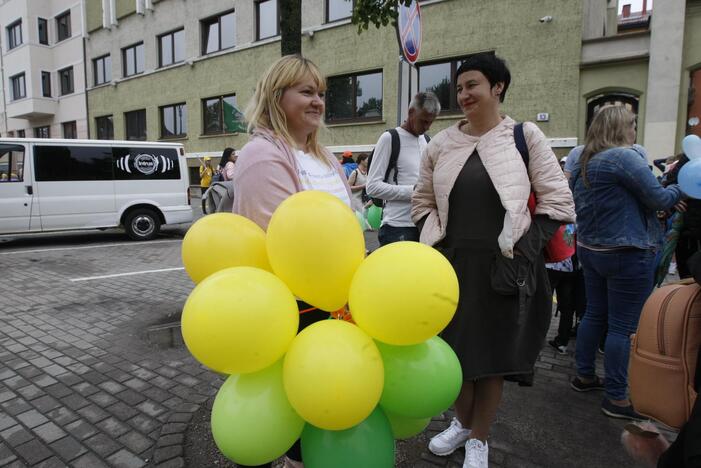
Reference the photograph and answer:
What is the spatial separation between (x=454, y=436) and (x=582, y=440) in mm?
750

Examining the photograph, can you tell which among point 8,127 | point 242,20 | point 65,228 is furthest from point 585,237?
point 8,127

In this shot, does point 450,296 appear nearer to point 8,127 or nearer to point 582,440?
point 582,440

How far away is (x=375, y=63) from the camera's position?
14047mm

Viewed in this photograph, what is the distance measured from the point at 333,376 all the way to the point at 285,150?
0.82 m

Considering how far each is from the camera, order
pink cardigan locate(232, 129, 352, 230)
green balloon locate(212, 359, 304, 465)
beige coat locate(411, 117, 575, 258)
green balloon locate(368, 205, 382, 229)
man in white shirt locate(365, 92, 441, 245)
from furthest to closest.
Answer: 1. green balloon locate(368, 205, 382, 229)
2. man in white shirt locate(365, 92, 441, 245)
3. beige coat locate(411, 117, 575, 258)
4. pink cardigan locate(232, 129, 352, 230)
5. green balloon locate(212, 359, 304, 465)

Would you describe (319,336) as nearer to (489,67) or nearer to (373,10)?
(489,67)

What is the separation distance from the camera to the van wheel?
31.0ft

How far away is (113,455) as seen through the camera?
236 cm

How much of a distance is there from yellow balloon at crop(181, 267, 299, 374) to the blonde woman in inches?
13.4

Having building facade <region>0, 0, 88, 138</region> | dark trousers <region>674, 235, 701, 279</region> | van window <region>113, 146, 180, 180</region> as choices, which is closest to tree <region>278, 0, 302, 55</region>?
dark trousers <region>674, 235, 701, 279</region>

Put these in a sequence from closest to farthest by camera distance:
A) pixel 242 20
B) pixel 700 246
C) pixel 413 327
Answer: pixel 413 327 → pixel 700 246 → pixel 242 20

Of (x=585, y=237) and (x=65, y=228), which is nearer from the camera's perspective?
(x=585, y=237)

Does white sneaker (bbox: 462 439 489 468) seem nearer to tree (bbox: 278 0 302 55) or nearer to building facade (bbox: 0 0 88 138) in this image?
tree (bbox: 278 0 302 55)

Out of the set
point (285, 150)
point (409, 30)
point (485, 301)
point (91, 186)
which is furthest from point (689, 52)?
point (91, 186)
